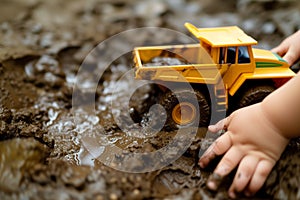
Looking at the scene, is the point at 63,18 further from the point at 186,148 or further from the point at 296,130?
the point at 296,130

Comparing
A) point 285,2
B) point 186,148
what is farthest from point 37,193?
point 285,2

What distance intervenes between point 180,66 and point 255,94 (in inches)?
13.2

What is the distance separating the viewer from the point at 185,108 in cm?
172

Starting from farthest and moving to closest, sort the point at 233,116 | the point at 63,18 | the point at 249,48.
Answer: the point at 63,18, the point at 249,48, the point at 233,116

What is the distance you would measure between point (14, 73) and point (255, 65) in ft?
4.10

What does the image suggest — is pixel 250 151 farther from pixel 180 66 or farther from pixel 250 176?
pixel 180 66

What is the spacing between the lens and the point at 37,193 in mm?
1312

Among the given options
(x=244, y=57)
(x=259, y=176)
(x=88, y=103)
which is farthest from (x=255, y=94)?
(x=88, y=103)

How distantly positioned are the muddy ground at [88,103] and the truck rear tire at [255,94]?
0.22 meters

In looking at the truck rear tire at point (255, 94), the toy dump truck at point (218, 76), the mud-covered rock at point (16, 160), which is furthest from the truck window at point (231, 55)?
the mud-covered rock at point (16, 160)

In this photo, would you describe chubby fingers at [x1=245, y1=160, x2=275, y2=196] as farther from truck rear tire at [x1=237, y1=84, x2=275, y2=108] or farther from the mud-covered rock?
the mud-covered rock

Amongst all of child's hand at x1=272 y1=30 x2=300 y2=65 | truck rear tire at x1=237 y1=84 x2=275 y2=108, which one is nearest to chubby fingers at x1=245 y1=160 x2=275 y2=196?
truck rear tire at x1=237 y1=84 x2=275 y2=108

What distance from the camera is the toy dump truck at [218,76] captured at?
165 centimetres

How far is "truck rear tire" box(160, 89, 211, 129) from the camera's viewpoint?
1.67 meters
